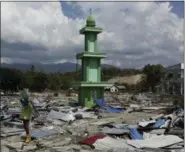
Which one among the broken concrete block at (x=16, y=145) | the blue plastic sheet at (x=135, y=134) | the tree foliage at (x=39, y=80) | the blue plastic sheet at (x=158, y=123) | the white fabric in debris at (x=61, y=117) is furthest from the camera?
the tree foliage at (x=39, y=80)

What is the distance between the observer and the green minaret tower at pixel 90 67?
981 inches

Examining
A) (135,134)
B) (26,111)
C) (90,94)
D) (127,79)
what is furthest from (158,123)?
(127,79)

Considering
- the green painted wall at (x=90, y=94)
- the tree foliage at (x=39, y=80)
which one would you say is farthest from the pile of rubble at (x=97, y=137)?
the tree foliage at (x=39, y=80)

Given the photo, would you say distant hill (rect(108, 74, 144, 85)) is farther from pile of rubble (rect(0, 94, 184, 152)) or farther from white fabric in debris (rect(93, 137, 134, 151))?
white fabric in debris (rect(93, 137, 134, 151))

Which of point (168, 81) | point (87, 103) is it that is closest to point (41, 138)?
→ point (87, 103)

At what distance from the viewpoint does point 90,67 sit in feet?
83.4

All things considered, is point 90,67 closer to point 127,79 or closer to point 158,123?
point 158,123

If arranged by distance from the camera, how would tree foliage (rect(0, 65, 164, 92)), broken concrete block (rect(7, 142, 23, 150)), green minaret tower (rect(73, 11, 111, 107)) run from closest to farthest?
broken concrete block (rect(7, 142, 23, 150)) → green minaret tower (rect(73, 11, 111, 107)) → tree foliage (rect(0, 65, 164, 92))

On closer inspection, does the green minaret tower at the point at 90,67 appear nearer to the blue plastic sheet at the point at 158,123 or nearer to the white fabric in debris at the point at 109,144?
the blue plastic sheet at the point at 158,123

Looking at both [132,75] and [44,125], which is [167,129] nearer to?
[44,125]

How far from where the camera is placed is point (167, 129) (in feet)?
40.0

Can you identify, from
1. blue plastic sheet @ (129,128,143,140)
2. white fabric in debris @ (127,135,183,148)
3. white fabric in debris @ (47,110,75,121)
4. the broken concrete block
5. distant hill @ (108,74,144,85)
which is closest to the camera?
white fabric in debris @ (127,135,183,148)

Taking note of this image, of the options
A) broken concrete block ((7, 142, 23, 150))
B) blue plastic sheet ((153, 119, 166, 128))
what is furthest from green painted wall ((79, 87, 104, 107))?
broken concrete block ((7, 142, 23, 150))

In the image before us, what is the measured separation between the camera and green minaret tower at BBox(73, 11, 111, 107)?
24.9m
